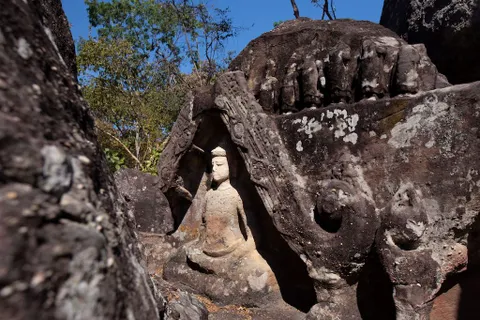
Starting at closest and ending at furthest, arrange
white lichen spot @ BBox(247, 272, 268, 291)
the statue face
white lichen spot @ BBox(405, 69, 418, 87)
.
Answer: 1. white lichen spot @ BBox(405, 69, 418, 87)
2. white lichen spot @ BBox(247, 272, 268, 291)
3. the statue face

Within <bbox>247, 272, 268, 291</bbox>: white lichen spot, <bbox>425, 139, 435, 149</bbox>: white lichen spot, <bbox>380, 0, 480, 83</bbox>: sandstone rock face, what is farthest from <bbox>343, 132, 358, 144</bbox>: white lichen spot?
<bbox>380, 0, 480, 83</bbox>: sandstone rock face

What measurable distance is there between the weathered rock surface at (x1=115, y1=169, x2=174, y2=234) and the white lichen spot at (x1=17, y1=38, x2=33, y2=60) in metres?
4.35

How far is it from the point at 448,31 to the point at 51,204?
6.32 metres

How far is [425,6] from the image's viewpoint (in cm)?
649

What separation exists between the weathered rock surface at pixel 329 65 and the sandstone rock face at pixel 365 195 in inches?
5.8

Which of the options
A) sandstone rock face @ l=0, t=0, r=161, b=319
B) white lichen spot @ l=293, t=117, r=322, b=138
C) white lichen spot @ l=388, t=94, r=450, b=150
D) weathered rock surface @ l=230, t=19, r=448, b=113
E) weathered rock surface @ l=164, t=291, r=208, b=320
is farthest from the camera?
white lichen spot @ l=293, t=117, r=322, b=138

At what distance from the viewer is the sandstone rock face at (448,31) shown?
5.86m

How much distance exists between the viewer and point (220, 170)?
14.2ft

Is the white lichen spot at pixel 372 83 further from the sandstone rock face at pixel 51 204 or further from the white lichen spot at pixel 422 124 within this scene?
the sandstone rock face at pixel 51 204

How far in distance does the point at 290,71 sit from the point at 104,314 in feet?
11.1

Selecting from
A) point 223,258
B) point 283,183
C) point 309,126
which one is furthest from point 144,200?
point 309,126

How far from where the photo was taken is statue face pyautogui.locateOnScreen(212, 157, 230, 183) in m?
4.32

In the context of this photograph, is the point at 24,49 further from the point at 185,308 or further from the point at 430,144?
→ the point at 430,144

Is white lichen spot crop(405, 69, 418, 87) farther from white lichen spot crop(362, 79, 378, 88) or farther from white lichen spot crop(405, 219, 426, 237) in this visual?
white lichen spot crop(405, 219, 426, 237)
